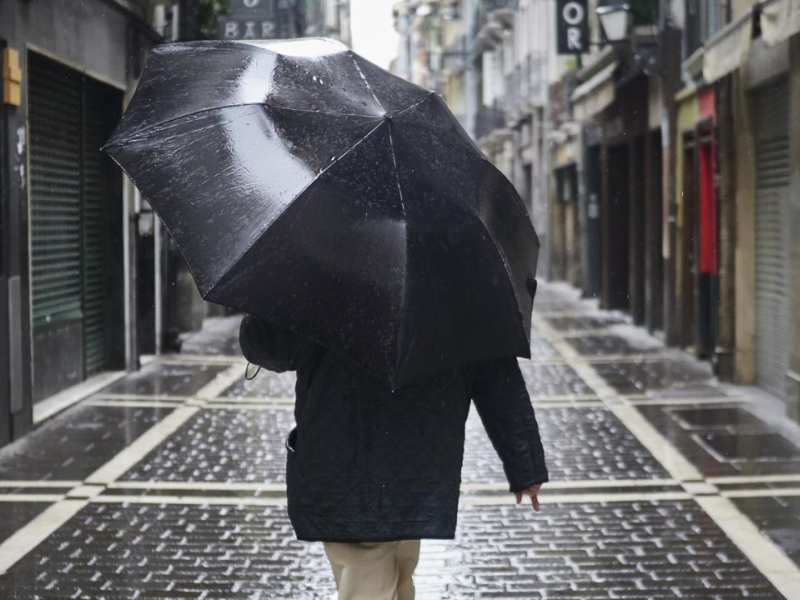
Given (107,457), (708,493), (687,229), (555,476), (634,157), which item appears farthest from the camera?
(634,157)

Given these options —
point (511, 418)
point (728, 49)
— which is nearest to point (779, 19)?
point (728, 49)

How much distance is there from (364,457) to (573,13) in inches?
750

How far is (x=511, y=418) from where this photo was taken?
3.64 m

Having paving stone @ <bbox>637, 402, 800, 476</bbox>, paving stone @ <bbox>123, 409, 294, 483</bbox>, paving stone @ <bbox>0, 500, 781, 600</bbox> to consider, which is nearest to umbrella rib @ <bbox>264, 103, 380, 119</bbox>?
paving stone @ <bbox>0, 500, 781, 600</bbox>

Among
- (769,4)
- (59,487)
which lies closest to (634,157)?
(769,4)

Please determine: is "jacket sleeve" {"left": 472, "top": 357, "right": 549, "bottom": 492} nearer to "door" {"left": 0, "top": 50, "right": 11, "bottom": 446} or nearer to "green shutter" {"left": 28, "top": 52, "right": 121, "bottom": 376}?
"door" {"left": 0, "top": 50, "right": 11, "bottom": 446}

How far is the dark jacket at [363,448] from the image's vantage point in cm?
344

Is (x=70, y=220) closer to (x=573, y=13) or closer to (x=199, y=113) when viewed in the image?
(x=199, y=113)

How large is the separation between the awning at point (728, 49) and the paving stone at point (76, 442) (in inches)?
229

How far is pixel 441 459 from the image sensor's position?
3.52 meters

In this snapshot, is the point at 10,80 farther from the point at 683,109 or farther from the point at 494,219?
the point at 683,109

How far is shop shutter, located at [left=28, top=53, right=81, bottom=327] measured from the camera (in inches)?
423

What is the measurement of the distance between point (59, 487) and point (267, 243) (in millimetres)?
4871

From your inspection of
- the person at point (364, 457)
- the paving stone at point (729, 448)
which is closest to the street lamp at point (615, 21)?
the paving stone at point (729, 448)
